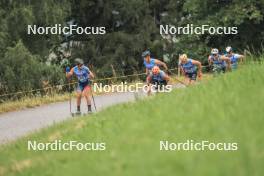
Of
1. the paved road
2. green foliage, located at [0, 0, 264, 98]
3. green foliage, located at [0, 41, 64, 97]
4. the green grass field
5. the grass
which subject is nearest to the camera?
the green grass field

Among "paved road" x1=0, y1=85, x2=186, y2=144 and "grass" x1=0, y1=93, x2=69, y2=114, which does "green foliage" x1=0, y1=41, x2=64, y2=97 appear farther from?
"paved road" x1=0, y1=85, x2=186, y2=144

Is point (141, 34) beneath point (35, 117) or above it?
above

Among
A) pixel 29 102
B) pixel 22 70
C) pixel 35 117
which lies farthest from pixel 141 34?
pixel 35 117

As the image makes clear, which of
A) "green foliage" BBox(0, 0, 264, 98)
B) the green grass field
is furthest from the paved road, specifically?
"green foliage" BBox(0, 0, 264, 98)

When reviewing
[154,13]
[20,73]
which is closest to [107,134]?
[20,73]

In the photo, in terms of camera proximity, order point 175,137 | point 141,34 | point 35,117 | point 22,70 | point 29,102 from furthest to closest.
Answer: point 141,34
point 22,70
point 29,102
point 35,117
point 175,137

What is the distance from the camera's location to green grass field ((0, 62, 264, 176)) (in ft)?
22.7

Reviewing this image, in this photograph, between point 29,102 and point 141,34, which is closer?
point 29,102

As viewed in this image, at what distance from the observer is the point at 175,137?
8484 mm

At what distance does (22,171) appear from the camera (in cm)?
1039

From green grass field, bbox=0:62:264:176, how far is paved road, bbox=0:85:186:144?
6.22 metres

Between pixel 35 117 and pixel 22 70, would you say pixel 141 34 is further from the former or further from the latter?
pixel 35 117

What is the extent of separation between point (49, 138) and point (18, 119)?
974 cm

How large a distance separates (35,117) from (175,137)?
14.8 metres
